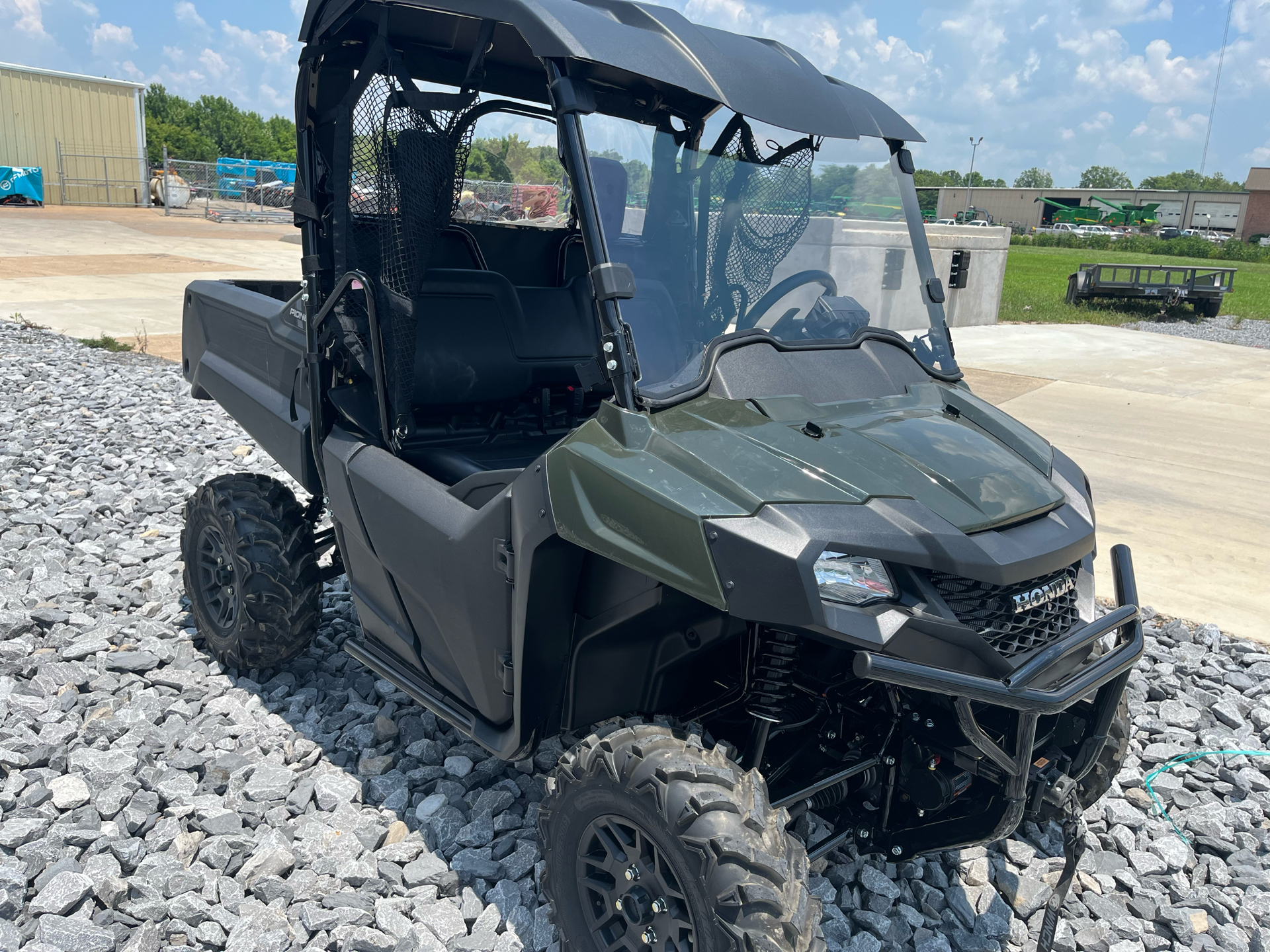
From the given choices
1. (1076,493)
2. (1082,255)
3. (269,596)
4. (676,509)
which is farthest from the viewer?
(1082,255)

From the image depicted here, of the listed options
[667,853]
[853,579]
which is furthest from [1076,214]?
[667,853]

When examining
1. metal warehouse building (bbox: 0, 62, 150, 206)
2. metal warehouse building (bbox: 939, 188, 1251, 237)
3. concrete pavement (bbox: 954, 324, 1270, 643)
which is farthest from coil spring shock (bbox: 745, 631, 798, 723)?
metal warehouse building (bbox: 939, 188, 1251, 237)

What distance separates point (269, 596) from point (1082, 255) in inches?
1892

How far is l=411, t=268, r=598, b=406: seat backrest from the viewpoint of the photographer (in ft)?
12.2

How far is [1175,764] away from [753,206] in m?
2.52

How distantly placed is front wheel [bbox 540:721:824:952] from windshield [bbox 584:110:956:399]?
0.99 meters

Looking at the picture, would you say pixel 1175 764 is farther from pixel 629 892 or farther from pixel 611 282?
pixel 611 282

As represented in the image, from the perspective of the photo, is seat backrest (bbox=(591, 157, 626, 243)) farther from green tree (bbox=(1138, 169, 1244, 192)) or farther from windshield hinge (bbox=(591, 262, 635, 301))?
green tree (bbox=(1138, 169, 1244, 192))

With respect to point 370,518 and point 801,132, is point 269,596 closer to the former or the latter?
point 370,518

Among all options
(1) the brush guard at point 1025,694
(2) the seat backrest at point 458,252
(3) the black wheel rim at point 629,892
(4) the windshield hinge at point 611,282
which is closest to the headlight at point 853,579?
(1) the brush guard at point 1025,694

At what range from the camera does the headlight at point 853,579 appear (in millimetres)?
2012

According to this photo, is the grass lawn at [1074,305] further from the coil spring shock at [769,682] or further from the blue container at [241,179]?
the blue container at [241,179]

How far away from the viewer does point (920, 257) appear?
10.2 ft

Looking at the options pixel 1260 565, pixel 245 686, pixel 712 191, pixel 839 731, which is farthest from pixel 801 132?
pixel 1260 565
